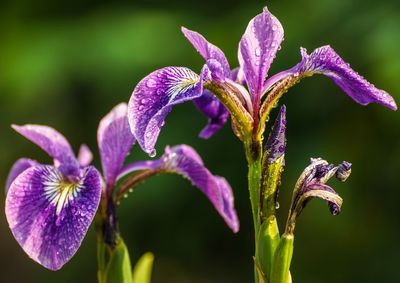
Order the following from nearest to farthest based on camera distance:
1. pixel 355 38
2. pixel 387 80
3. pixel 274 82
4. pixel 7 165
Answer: pixel 274 82 < pixel 387 80 < pixel 355 38 < pixel 7 165

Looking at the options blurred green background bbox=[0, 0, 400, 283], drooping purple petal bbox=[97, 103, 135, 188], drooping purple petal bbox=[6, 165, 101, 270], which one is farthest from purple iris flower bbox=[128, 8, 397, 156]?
blurred green background bbox=[0, 0, 400, 283]

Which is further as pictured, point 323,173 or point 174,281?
point 174,281

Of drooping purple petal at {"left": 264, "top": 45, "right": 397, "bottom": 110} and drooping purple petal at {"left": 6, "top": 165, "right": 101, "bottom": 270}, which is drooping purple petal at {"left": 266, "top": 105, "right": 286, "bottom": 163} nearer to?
drooping purple petal at {"left": 264, "top": 45, "right": 397, "bottom": 110}

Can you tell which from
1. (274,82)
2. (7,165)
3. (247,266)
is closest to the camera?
(274,82)

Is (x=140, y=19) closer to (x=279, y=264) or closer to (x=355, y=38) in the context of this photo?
(x=355, y=38)

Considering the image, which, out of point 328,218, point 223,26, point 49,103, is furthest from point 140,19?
point 328,218

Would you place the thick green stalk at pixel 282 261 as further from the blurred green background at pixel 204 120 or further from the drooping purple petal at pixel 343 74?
the blurred green background at pixel 204 120

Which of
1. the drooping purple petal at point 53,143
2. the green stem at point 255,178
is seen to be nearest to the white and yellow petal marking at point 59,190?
the drooping purple petal at point 53,143
